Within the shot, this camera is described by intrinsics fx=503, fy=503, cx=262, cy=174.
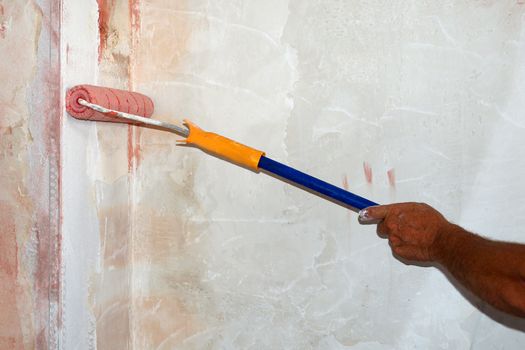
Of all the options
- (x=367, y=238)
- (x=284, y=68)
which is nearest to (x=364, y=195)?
(x=367, y=238)

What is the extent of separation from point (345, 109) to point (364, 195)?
0.78 ft

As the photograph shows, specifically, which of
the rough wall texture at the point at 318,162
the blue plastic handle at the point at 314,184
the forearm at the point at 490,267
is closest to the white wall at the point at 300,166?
the rough wall texture at the point at 318,162

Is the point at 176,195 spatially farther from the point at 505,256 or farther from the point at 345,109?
the point at 505,256

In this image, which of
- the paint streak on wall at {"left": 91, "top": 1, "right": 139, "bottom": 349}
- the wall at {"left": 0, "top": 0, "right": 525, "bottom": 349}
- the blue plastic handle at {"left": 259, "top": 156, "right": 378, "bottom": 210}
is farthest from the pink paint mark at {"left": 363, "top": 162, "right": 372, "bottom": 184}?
the paint streak on wall at {"left": 91, "top": 1, "right": 139, "bottom": 349}

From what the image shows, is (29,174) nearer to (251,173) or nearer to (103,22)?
(103,22)

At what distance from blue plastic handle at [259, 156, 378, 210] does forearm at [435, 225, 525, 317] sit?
0.80 feet

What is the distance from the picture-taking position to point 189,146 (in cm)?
144

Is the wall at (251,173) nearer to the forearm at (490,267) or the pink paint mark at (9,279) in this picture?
the pink paint mark at (9,279)

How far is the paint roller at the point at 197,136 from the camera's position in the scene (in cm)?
118

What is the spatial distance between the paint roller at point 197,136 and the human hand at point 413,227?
0.07 metres

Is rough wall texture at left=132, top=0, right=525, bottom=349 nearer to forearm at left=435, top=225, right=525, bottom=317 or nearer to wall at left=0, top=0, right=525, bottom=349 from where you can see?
wall at left=0, top=0, right=525, bottom=349

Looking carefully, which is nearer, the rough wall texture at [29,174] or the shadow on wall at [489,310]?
the rough wall texture at [29,174]

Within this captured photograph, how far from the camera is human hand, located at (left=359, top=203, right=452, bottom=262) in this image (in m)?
1.13

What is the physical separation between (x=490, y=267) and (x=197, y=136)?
29.5 inches
